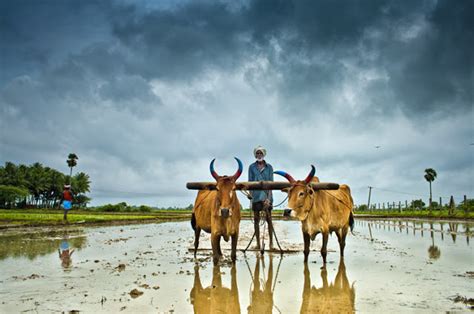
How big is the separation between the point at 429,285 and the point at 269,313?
3506 millimetres

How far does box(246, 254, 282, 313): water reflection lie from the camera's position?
5.71 meters

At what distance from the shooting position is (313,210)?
9.38 meters

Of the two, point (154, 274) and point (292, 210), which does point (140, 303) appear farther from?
point (292, 210)

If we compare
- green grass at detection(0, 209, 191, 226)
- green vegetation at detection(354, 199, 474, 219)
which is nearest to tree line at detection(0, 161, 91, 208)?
green grass at detection(0, 209, 191, 226)

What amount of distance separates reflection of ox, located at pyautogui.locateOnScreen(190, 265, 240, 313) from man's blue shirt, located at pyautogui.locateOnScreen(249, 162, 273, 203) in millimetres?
3874

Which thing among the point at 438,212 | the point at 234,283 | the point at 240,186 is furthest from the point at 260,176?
the point at 438,212

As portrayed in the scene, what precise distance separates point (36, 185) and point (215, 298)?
101798 millimetres

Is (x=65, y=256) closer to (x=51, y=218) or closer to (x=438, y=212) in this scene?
(x=51, y=218)

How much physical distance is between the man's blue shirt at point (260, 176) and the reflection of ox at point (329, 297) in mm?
3615

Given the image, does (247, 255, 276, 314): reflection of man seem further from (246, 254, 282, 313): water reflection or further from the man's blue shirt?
the man's blue shirt

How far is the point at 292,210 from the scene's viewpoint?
875 centimetres

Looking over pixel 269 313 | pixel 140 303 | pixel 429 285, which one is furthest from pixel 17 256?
pixel 429 285

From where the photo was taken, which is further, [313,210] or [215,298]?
[313,210]

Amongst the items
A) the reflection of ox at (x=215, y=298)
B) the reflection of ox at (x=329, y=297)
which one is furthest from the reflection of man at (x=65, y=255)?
the reflection of ox at (x=329, y=297)
